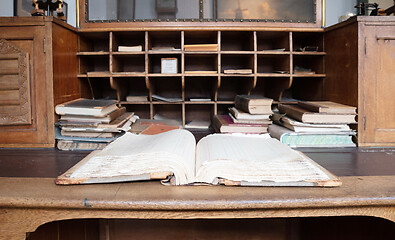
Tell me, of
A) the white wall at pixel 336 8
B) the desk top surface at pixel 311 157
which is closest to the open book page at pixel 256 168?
the desk top surface at pixel 311 157

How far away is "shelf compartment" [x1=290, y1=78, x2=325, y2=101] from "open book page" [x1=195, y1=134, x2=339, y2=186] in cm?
126

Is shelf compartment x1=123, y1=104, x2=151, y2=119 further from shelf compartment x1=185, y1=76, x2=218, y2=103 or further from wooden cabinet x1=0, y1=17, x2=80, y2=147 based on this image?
wooden cabinet x1=0, y1=17, x2=80, y2=147

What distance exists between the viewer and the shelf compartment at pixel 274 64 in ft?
6.90

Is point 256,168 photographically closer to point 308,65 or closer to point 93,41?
point 308,65

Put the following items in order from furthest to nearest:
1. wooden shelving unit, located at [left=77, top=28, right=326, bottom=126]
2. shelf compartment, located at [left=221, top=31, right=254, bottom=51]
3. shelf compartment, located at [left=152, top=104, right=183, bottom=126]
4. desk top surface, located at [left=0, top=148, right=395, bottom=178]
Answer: shelf compartment, located at [left=152, top=104, right=183, bottom=126] < shelf compartment, located at [left=221, top=31, right=254, bottom=51] < wooden shelving unit, located at [left=77, top=28, right=326, bottom=126] < desk top surface, located at [left=0, top=148, right=395, bottom=178]

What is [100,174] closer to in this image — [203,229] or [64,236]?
[64,236]

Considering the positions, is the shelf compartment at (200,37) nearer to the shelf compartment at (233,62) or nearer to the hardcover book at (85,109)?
the shelf compartment at (233,62)

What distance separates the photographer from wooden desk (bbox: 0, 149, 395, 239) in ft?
2.28

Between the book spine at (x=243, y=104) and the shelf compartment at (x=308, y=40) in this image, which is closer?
the book spine at (x=243, y=104)

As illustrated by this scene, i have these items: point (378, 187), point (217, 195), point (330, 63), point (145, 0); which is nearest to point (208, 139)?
point (217, 195)

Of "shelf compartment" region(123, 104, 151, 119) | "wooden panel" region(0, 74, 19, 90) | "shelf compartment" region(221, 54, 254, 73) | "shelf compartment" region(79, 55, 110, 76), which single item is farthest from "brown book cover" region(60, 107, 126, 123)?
"shelf compartment" region(221, 54, 254, 73)

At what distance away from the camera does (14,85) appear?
1519mm

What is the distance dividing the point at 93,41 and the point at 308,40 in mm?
1638

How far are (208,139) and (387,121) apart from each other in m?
1.03
